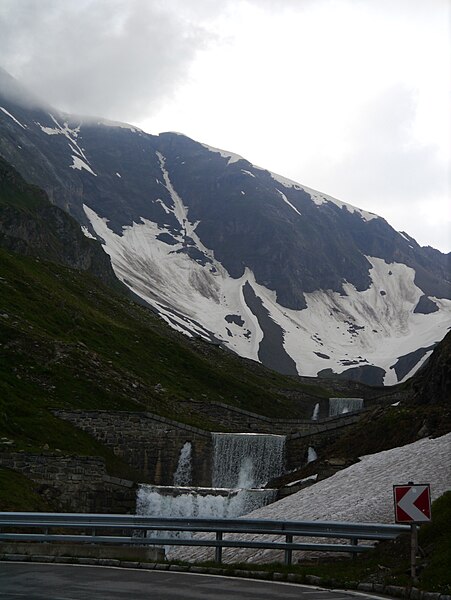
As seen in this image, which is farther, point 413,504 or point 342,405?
point 342,405

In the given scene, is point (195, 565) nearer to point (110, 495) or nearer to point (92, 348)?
point (110, 495)

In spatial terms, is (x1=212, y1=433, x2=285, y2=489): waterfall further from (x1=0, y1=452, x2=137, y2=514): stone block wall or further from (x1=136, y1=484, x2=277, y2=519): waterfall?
(x1=0, y1=452, x2=137, y2=514): stone block wall

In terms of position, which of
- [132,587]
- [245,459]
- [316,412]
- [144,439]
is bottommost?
[132,587]

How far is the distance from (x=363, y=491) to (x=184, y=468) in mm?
29428

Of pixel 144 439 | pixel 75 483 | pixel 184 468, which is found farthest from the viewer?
pixel 184 468

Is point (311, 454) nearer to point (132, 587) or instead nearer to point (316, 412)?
point (132, 587)

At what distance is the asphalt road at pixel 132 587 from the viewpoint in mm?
15844

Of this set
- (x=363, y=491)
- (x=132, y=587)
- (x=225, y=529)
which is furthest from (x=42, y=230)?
(x=132, y=587)

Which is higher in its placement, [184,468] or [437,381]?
[437,381]

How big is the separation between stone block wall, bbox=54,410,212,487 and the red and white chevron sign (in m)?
45.8

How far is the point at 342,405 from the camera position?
124m

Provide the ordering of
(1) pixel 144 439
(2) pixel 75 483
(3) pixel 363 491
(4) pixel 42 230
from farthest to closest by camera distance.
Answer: (4) pixel 42 230, (1) pixel 144 439, (2) pixel 75 483, (3) pixel 363 491

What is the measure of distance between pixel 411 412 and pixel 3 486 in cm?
2563

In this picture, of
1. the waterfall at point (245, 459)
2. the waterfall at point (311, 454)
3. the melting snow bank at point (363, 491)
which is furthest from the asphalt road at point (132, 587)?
the waterfall at point (311, 454)
